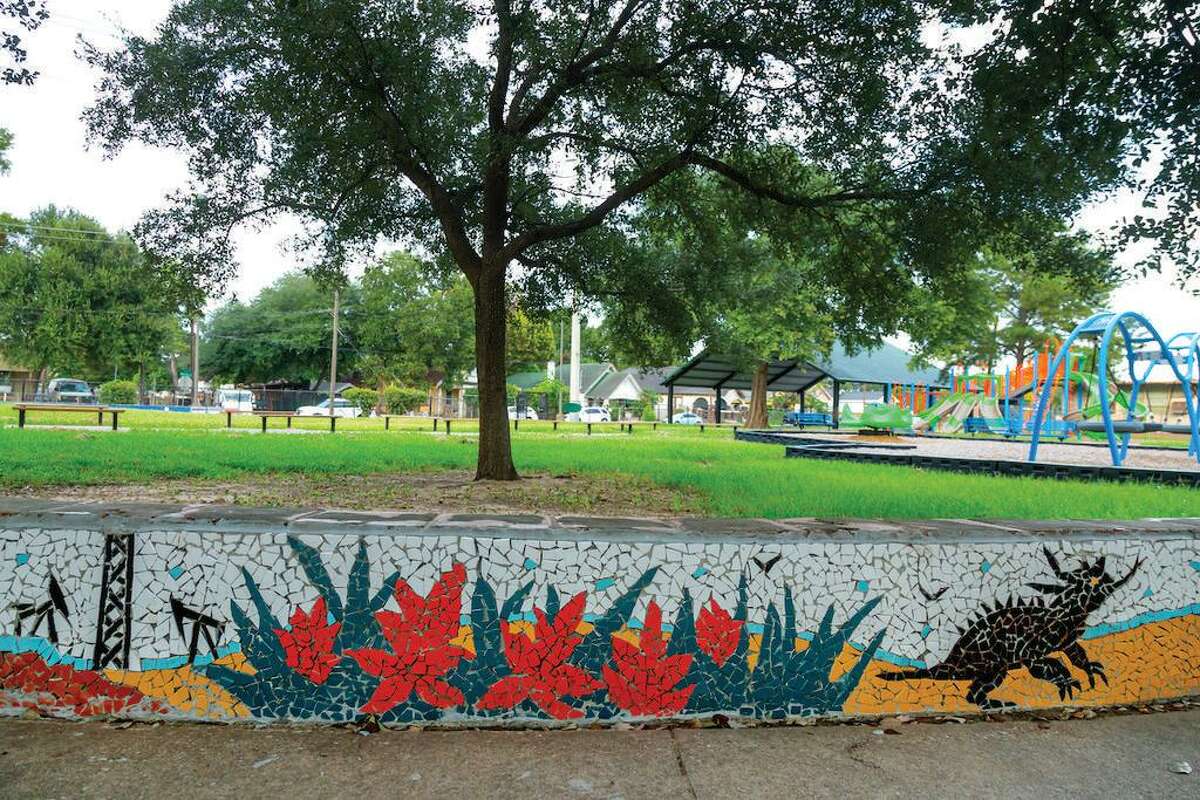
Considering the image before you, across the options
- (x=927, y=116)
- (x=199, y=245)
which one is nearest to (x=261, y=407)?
(x=199, y=245)

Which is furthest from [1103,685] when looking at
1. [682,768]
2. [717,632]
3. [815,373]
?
[815,373]

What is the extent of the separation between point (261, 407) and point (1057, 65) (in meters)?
50.0

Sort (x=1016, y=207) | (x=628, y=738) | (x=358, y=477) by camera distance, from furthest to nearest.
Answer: (x=358, y=477) → (x=1016, y=207) → (x=628, y=738)

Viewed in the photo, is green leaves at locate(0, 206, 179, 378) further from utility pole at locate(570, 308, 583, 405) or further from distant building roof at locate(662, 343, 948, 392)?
distant building roof at locate(662, 343, 948, 392)

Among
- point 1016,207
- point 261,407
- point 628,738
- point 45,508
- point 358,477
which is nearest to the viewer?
point 628,738

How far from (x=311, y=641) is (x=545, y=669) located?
92cm

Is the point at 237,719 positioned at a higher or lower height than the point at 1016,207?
lower

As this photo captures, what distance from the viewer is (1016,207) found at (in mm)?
6922

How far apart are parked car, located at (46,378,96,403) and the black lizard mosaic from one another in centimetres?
4492

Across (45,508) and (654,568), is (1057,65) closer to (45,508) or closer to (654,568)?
Result: (654,568)

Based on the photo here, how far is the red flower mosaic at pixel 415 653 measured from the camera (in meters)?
2.97

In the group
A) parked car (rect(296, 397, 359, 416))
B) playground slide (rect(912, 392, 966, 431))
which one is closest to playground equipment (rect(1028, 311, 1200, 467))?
playground slide (rect(912, 392, 966, 431))

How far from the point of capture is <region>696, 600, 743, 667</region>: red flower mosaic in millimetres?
3070

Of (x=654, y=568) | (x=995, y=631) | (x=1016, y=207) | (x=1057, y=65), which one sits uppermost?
(x=1057, y=65)
